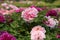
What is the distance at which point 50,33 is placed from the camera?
2.64 m

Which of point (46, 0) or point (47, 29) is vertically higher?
point (47, 29)

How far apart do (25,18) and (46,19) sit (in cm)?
21

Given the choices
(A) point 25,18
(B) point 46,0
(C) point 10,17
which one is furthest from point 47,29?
(B) point 46,0

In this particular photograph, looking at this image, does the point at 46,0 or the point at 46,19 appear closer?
the point at 46,19

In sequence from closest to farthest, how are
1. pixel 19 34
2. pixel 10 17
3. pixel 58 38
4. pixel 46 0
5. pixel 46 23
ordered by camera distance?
1. pixel 58 38
2. pixel 19 34
3. pixel 46 23
4. pixel 10 17
5. pixel 46 0

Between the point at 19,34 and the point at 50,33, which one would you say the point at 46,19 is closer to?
the point at 50,33

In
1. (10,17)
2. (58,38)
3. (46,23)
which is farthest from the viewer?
(10,17)

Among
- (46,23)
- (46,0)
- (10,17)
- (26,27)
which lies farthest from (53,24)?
(46,0)

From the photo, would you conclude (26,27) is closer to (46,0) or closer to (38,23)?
(38,23)

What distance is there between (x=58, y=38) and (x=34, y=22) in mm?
448

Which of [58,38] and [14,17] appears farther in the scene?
[14,17]

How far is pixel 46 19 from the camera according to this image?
2.74 meters

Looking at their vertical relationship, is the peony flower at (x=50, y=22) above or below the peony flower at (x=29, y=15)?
below

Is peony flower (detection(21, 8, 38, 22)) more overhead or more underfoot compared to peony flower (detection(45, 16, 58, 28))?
more overhead
